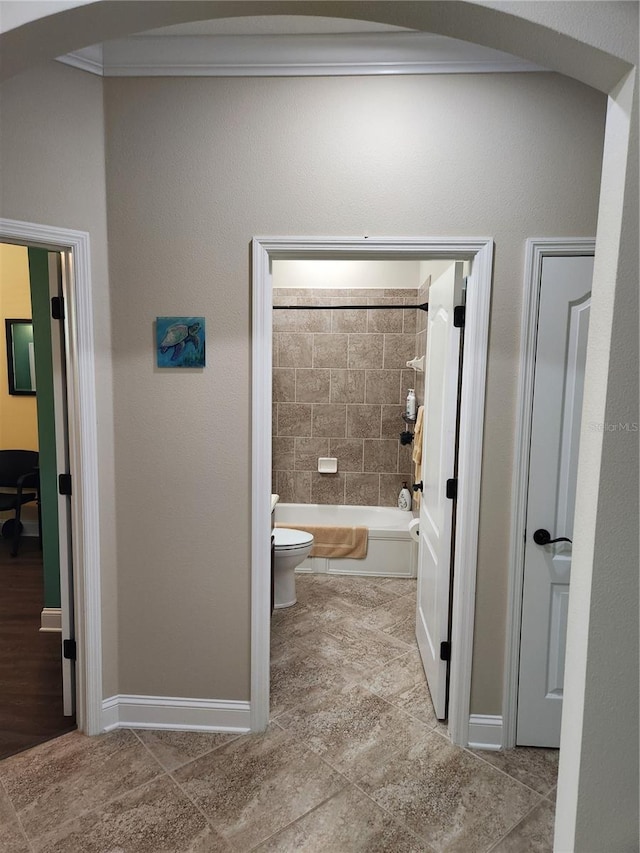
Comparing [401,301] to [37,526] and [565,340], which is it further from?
[37,526]

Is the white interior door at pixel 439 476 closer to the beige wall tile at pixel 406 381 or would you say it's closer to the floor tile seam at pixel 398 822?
the floor tile seam at pixel 398 822

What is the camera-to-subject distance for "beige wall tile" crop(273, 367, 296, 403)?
15.9ft

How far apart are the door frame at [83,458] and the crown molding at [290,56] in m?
0.68

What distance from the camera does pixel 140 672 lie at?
2449 mm

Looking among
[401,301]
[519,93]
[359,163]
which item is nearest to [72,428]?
[359,163]

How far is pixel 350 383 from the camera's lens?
4809 millimetres

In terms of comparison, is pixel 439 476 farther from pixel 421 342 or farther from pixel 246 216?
pixel 421 342

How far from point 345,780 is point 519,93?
8.88 ft

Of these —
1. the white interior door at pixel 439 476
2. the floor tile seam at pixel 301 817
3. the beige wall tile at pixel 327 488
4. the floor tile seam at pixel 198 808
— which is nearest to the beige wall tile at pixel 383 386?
the beige wall tile at pixel 327 488

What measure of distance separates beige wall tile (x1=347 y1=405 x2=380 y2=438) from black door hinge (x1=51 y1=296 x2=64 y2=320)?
2.83 m

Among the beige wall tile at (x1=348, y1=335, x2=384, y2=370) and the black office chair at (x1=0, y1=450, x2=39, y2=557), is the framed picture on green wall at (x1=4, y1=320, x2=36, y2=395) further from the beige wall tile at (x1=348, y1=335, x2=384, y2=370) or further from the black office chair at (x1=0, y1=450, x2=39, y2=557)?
the beige wall tile at (x1=348, y1=335, x2=384, y2=370)

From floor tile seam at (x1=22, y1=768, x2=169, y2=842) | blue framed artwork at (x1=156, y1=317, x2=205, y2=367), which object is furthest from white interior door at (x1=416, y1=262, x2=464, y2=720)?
floor tile seam at (x1=22, y1=768, x2=169, y2=842)

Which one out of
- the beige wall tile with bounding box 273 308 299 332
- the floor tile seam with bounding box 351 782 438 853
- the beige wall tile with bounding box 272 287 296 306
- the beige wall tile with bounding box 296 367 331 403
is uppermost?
the beige wall tile with bounding box 272 287 296 306

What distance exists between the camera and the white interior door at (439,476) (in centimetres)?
240
